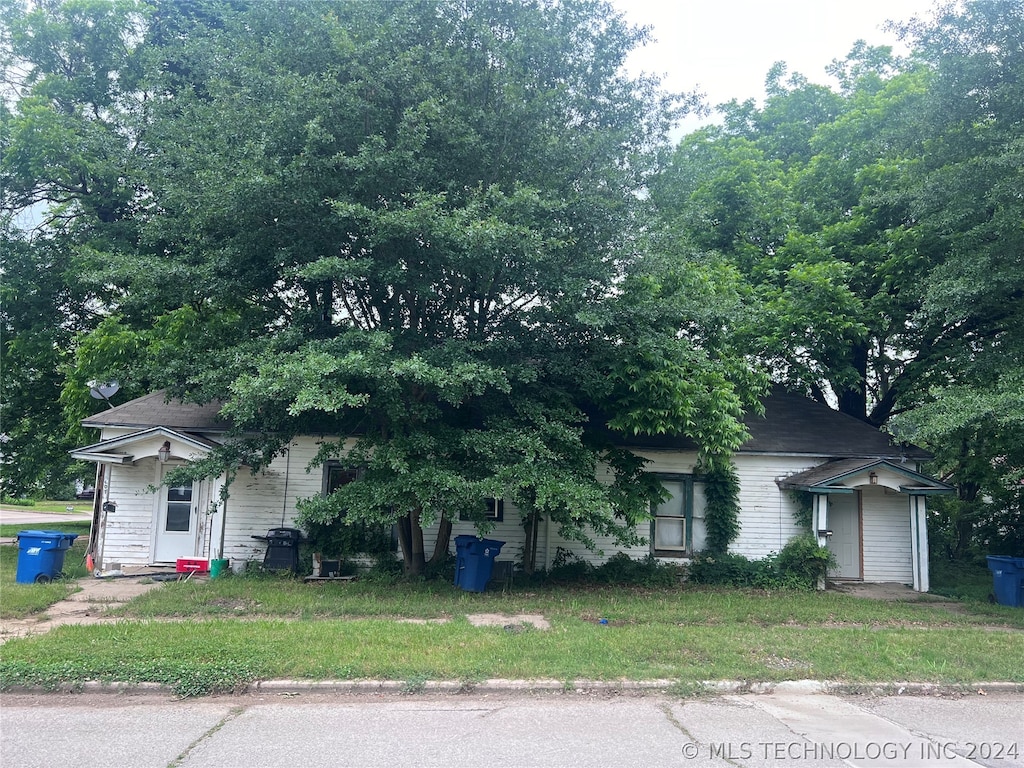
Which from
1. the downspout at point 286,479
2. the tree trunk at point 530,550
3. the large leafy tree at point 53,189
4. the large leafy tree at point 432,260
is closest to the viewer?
the large leafy tree at point 432,260

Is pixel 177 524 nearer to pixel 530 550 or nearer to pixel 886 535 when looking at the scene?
pixel 530 550

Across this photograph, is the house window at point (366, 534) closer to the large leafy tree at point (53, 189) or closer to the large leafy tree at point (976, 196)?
the large leafy tree at point (53, 189)

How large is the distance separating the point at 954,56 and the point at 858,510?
887 cm

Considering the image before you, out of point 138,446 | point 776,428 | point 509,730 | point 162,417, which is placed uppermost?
point 776,428

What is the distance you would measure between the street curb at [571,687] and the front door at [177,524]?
23.9 ft

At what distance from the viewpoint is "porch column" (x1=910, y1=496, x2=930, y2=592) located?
13.3 m

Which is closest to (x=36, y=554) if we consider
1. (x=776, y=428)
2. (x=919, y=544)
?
(x=776, y=428)

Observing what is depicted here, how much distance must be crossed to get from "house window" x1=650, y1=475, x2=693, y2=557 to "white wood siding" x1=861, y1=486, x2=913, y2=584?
12.4 ft

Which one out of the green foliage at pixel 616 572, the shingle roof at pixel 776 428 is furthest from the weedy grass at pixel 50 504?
the green foliage at pixel 616 572

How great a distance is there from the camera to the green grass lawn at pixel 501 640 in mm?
6703

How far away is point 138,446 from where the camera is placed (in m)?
12.7

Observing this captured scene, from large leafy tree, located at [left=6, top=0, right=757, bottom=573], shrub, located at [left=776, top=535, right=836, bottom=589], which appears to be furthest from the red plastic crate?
shrub, located at [left=776, top=535, right=836, bottom=589]

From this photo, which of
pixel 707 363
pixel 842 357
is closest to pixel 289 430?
pixel 707 363

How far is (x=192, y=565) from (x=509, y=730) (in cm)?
942
